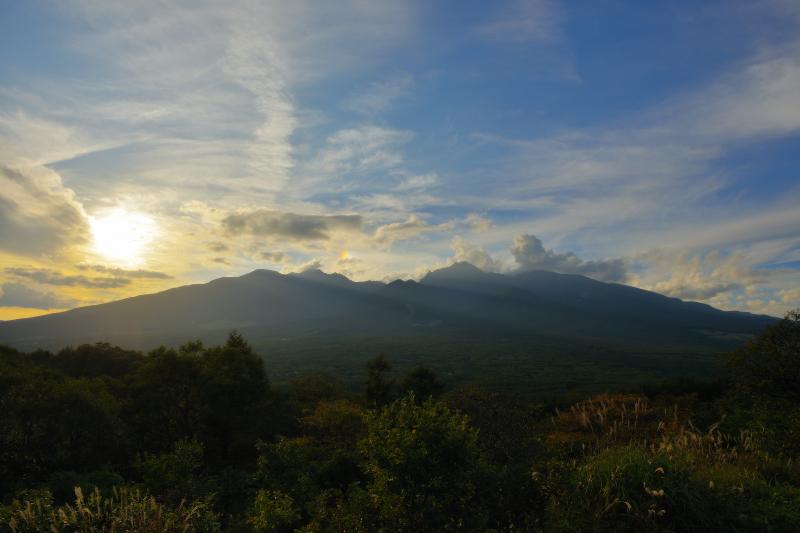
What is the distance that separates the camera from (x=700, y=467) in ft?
29.7

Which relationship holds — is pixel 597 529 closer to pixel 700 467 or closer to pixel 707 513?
pixel 707 513

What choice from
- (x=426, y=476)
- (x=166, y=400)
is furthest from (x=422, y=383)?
(x=426, y=476)

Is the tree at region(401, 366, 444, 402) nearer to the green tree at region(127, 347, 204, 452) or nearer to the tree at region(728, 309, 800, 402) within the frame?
the green tree at region(127, 347, 204, 452)

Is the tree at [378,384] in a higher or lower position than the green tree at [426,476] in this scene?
lower

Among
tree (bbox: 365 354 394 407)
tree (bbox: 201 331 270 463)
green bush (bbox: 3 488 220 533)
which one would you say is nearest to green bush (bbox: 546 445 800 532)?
green bush (bbox: 3 488 220 533)

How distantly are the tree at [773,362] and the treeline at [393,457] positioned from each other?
0.07 m

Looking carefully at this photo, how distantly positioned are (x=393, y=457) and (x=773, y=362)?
21.5 m

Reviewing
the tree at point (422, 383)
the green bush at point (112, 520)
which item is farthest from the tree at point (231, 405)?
the green bush at point (112, 520)

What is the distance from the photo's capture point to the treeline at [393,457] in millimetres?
7148

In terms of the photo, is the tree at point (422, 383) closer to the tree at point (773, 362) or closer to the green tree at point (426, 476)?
the tree at point (773, 362)

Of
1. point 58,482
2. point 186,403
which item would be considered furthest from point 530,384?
point 58,482

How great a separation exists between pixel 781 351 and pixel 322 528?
22.1 m

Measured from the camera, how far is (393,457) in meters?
7.25

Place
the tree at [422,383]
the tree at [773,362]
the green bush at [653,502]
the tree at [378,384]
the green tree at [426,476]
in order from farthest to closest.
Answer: the tree at [422,383] → the tree at [378,384] → the tree at [773,362] → the green tree at [426,476] → the green bush at [653,502]
